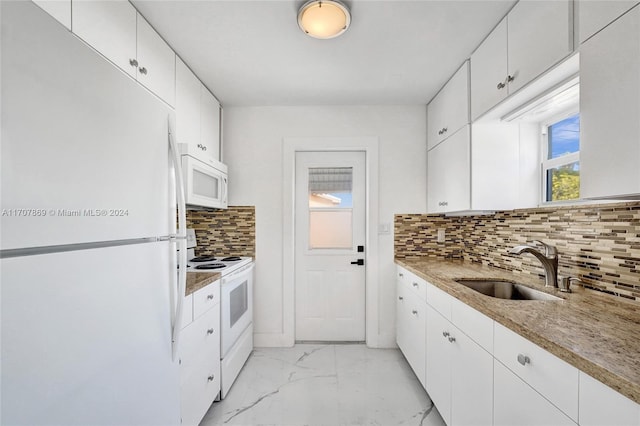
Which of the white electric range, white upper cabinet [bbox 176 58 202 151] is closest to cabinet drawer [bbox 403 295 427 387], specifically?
A: the white electric range

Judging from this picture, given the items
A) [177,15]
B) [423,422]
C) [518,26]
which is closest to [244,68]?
[177,15]

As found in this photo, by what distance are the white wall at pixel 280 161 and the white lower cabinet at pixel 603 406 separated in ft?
6.89

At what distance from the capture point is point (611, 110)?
100cm

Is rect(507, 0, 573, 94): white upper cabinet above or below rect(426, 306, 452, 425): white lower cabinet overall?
above

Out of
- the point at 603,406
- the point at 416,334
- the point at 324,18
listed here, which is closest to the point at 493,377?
the point at 603,406

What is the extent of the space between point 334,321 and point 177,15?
2.71 m

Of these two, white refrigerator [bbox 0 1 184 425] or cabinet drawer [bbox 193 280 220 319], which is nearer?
white refrigerator [bbox 0 1 184 425]

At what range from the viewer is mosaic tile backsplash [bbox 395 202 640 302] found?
1.31 m

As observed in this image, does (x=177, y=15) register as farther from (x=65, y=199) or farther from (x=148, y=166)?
(x=65, y=199)

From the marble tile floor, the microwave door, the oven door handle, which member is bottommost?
the marble tile floor

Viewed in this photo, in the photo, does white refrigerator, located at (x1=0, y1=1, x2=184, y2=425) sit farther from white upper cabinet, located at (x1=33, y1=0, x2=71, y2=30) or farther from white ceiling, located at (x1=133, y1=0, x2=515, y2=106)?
white ceiling, located at (x1=133, y1=0, x2=515, y2=106)

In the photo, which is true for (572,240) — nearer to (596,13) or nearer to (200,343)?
(596,13)

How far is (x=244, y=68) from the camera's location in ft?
7.20

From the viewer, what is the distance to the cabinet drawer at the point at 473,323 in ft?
4.12
